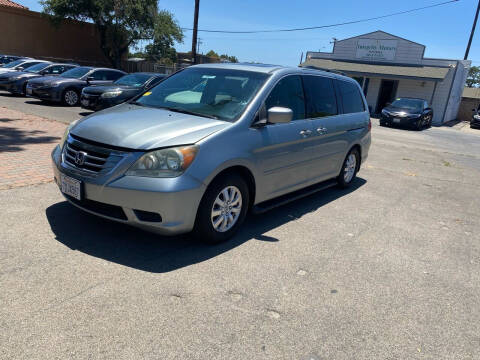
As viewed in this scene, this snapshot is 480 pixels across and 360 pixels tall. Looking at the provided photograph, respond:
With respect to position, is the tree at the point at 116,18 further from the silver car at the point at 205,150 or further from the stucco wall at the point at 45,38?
the silver car at the point at 205,150

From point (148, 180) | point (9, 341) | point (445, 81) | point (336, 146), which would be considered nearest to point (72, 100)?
point (336, 146)

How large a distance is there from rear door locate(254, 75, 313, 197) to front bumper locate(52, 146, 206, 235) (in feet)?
3.37

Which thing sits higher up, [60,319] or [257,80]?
[257,80]

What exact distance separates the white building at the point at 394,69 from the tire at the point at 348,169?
863 inches

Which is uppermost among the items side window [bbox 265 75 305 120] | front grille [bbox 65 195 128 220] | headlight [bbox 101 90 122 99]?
side window [bbox 265 75 305 120]

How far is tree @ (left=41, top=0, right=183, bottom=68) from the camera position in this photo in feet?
103

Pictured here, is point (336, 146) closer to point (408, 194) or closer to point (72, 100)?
point (408, 194)

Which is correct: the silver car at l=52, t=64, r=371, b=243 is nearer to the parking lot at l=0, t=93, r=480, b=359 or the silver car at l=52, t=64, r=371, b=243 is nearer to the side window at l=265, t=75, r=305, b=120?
the side window at l=265, t=75, r=305, b=120

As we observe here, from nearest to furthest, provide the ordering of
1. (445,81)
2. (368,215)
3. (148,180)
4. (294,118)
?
1. (148,180)
2. (294,118)
3. (368,215)
4. (445,81)

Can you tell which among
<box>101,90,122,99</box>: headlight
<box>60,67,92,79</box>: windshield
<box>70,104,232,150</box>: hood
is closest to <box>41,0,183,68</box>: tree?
<box>60,67,92,79</box>: windshield

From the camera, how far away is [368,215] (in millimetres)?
5453

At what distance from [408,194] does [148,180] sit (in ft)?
16.7

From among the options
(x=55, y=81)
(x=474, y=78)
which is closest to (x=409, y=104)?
(x=55, y=81)

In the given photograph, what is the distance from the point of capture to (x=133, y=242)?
382 centimetres
